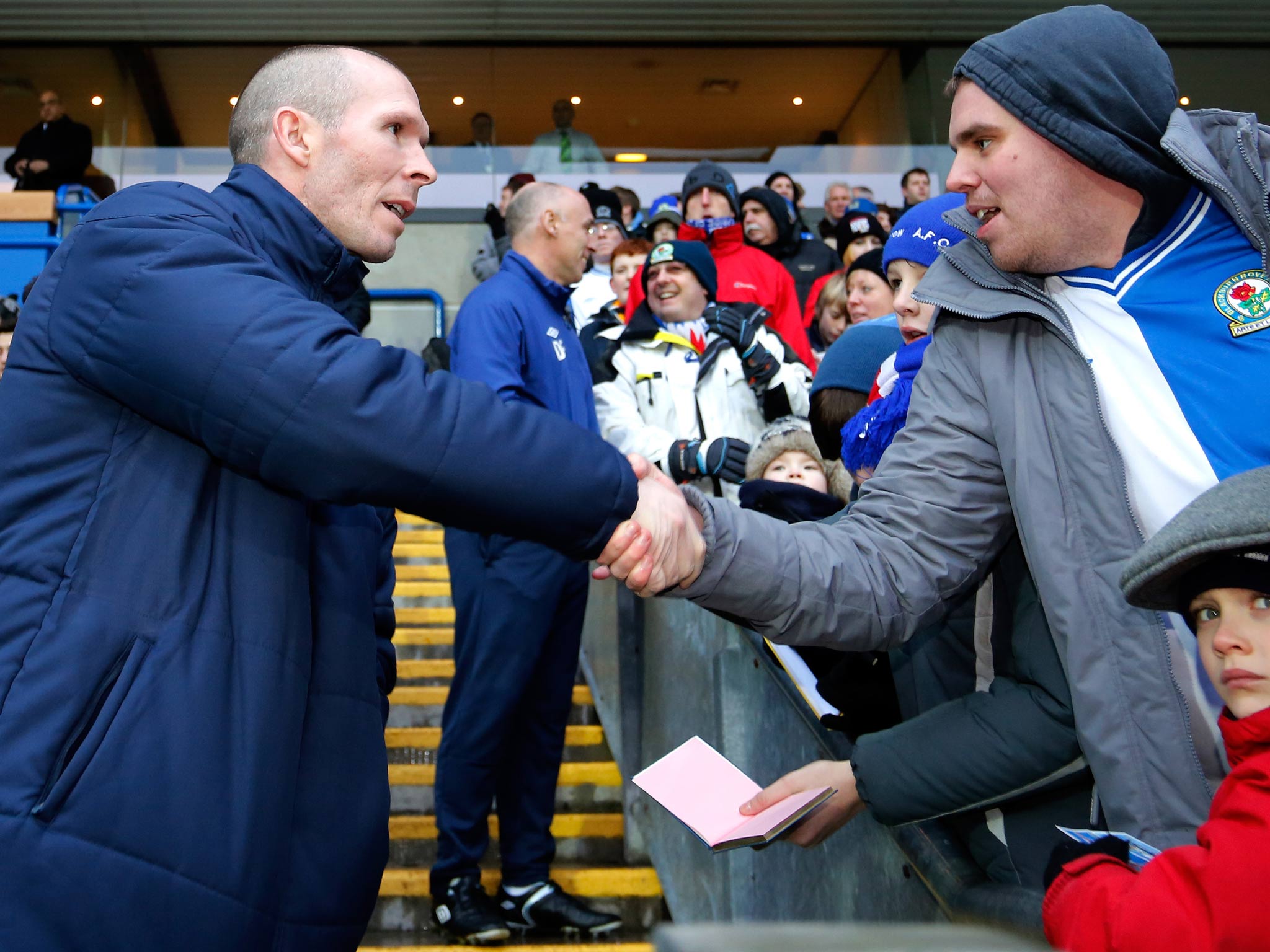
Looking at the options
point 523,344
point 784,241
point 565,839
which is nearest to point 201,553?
point 523,344

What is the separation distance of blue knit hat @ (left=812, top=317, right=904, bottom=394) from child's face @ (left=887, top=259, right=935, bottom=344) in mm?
67

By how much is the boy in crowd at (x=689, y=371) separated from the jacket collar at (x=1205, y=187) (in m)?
2.79

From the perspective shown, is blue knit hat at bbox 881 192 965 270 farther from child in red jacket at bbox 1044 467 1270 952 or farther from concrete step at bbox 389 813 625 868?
concrete step at bbox 389 813 625 868

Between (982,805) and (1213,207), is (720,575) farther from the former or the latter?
(1213,207)

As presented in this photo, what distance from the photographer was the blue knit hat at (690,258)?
17.2 feet

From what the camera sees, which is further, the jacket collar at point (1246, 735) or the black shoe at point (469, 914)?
the black shoe at point (469, 914)

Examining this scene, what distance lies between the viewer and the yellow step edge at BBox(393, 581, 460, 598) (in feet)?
21.0

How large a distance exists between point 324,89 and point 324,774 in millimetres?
1129

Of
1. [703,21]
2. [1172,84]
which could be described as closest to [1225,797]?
[1172,84]

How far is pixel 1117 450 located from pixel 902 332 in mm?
1394

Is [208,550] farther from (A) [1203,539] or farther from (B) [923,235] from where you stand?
(B) [923,235]

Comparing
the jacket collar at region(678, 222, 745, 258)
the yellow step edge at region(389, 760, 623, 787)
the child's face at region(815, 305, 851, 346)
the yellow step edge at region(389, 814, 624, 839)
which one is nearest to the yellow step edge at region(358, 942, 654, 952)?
the yellow step edge at region(389, 814, 624, 839)

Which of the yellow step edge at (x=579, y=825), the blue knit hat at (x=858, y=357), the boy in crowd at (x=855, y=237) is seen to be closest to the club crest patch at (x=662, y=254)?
the blue knit hat at (x=858, y=357)

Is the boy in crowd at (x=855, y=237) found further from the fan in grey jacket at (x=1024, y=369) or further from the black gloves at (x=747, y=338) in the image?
the fan in grey jacket at (x=1024, y=369)
